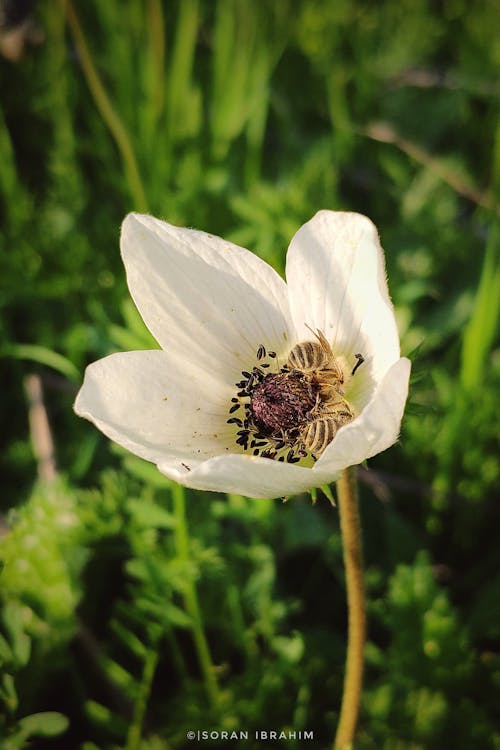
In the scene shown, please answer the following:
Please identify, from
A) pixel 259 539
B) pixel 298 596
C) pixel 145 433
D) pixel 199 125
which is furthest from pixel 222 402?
pixel 199 125

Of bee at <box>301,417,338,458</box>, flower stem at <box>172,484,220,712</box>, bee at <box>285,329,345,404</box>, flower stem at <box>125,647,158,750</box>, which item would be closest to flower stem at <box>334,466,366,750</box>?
bee at <box>301,417,338,458</box>

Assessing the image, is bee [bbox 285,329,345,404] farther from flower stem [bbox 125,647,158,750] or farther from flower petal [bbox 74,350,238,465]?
flower stem [bbox 125,647,158,750]

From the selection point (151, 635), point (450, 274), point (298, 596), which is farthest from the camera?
point (450, 274)

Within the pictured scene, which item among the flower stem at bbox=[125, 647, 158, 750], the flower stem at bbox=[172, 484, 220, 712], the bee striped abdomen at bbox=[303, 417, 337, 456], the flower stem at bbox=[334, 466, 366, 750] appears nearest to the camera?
the flower stem at bbox=[334, 466, 366, 750]

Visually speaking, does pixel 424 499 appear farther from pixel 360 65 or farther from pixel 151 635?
pixel 360 65

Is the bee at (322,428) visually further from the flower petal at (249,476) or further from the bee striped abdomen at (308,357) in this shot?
the flower petal at (249,476)

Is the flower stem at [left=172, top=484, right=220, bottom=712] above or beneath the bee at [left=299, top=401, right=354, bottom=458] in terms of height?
beneath

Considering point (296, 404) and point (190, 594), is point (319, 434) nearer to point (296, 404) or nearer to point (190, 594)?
point (296, 404)
